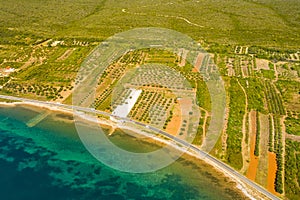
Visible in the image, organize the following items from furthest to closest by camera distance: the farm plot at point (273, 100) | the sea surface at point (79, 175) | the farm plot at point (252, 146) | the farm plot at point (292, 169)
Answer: the farm plot at point (273, 100), the farm plot at point (252, 146), the sea surface at point (79, 175), the farm plot at point (292, 169)

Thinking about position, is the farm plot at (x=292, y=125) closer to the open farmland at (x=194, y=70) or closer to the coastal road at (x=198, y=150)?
the open farmland at (x=194, y=70)

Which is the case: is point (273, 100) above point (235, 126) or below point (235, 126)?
above

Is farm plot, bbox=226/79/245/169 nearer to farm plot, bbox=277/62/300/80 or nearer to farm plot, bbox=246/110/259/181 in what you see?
farm plot, bbox=246/110/259/181

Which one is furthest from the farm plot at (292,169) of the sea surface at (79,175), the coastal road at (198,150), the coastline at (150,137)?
the sea surface at (79,175)

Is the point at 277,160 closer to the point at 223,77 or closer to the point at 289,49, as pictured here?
the point at 223,77

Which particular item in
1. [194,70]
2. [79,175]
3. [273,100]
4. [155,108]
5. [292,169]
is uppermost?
[194,70]

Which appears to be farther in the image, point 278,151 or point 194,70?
point 194,70

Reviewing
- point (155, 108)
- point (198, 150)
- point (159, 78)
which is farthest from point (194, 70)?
point (198, 150)

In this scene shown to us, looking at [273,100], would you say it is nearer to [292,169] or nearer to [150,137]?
[292,169]
